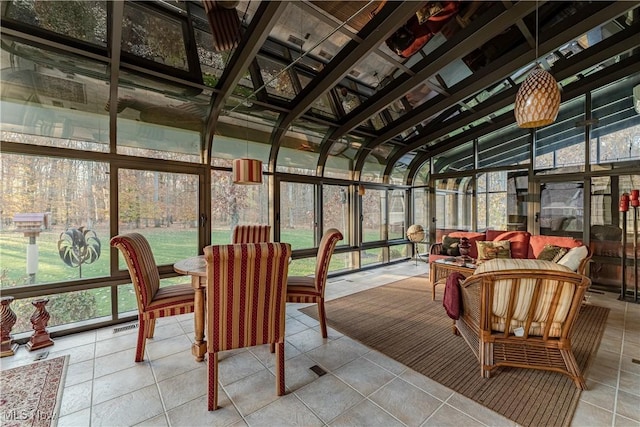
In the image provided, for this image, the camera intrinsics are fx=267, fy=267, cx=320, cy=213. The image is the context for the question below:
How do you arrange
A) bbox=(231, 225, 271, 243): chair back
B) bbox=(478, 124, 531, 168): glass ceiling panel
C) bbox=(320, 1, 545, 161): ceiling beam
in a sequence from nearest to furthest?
bbox=(320, 1, 545, 161): ceiling beam
bbox=(231, 225, 271, 243): chair back
bbox=(478, 124, 531, 168): glass ceiling panel

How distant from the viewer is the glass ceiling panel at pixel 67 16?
250 centimetres

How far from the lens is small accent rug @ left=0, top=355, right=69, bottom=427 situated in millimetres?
1771

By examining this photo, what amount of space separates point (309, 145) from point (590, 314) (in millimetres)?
4985

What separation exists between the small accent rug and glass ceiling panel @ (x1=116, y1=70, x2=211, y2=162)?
93.1 inches

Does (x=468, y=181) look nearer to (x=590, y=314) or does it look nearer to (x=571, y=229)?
(x=571, y=229)

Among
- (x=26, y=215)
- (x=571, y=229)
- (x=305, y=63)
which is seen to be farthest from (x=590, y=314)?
(x=26, y=215)

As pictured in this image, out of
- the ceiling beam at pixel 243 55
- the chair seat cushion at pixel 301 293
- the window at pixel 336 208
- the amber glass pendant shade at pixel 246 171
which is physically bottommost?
the chair seat cushion at pixel 301 293

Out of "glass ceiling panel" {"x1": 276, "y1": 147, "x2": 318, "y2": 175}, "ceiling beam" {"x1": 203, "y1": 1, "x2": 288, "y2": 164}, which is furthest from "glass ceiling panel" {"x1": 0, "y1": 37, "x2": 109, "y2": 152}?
"glass ceiling panel" {"x1": 276, "y1": 147, "x2": 318, "y2": 175}

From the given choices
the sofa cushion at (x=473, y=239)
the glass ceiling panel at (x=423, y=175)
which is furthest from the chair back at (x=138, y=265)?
the glass ceiling panel at (x=423, y=175)

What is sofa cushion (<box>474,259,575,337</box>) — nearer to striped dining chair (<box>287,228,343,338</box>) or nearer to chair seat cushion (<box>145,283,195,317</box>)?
striped dining chair (<box>287,228,343,338</box>)

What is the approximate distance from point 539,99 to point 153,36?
411cm

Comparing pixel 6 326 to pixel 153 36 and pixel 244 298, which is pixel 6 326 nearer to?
pixel 244 298

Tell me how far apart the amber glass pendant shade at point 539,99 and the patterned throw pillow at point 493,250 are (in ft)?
9.72

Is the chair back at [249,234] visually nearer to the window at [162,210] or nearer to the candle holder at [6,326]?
the window at [162,210]
